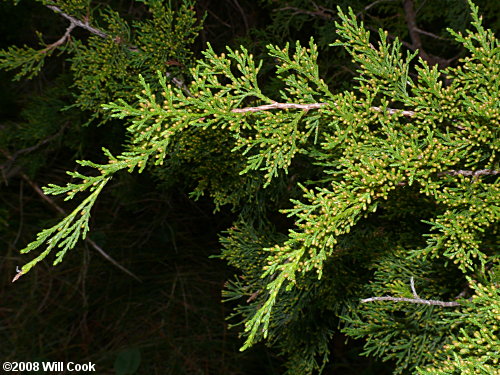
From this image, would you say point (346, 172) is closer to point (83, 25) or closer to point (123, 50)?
point (123, 50)

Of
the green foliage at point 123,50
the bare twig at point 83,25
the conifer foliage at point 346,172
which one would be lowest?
the conifer foliage at point 346,172

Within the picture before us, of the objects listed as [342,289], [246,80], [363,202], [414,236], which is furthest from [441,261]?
[246,80]

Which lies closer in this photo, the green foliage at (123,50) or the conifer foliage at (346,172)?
the conifer foliage at (346,172)

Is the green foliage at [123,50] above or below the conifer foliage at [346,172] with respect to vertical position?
above

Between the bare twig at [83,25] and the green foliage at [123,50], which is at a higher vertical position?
the bare twig at [83,25]

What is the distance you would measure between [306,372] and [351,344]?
2.04 metres

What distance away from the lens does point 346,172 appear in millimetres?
1467

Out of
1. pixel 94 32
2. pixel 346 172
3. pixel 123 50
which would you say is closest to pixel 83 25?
pixel 94 32

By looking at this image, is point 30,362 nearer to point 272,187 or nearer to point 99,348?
point 99,348

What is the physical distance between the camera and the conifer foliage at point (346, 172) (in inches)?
56.9

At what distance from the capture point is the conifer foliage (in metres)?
1.45

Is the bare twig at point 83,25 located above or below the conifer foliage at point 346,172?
above

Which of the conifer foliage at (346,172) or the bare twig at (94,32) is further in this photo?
the bare twig at (94,32)

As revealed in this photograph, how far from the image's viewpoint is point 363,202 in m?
1.44
